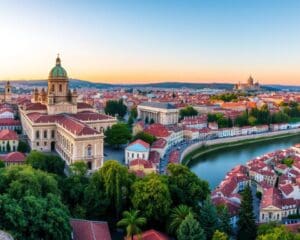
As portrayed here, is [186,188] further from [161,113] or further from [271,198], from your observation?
[161,113]

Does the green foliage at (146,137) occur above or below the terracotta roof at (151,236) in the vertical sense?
above

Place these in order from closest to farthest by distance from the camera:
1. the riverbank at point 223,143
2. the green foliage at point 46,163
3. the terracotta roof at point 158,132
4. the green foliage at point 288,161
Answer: the green foliage at point 46,163 → the green foliage at point 288,161 → the riverbank at point 223,143 → the terracotta roof at point 158,132

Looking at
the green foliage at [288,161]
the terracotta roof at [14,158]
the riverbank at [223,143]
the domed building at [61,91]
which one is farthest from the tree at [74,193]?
the green foliage at [288,161]

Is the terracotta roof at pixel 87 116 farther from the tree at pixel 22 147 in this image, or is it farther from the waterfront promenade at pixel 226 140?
the waterfront promenade at pixel 226 140

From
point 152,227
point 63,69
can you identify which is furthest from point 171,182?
point 63,69

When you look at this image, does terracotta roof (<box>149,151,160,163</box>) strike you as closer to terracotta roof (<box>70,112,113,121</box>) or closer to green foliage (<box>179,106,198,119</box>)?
terracotta roof (<box>70,112,113,121</box>)


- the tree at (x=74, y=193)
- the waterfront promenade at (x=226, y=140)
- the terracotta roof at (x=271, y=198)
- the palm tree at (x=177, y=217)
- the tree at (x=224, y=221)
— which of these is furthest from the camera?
the waterfront promenade at (x=226, y=140)
